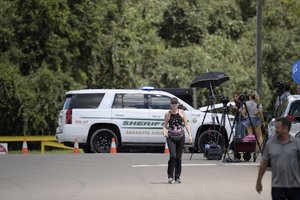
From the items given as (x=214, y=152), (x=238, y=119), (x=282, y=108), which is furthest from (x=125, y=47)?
(x=282, y=108)

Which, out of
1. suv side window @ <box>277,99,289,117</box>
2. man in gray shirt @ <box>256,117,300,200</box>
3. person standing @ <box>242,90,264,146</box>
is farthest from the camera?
person standing @ <box>242,90,264,146</box>

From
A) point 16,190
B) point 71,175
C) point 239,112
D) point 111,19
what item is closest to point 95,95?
point 239,112

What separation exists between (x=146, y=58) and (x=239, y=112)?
20.5 m

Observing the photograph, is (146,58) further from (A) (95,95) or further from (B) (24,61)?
(A) (95,95)

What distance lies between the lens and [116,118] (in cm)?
2712

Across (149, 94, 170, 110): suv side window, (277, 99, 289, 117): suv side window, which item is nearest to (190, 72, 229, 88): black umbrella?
(149, 94, 170, 110): suv side window

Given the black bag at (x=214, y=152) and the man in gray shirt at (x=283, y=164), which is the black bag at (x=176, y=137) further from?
the man in gray shirt at (x=283, y=164)

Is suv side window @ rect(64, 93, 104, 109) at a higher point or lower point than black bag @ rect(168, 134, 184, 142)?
higher

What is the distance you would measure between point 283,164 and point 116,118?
1679cm

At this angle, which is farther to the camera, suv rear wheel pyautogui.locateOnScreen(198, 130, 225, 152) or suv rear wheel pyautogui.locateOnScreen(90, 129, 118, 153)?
suv rear wheel pyautogui.locateOnScreen(90, 129, 118, 153)

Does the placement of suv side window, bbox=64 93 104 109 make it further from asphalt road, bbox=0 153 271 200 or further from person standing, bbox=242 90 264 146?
person standing, bbox=242 90 264 146

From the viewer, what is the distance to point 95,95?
27312mm

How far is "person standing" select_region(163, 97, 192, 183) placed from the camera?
17.4m

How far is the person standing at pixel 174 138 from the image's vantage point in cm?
1741
